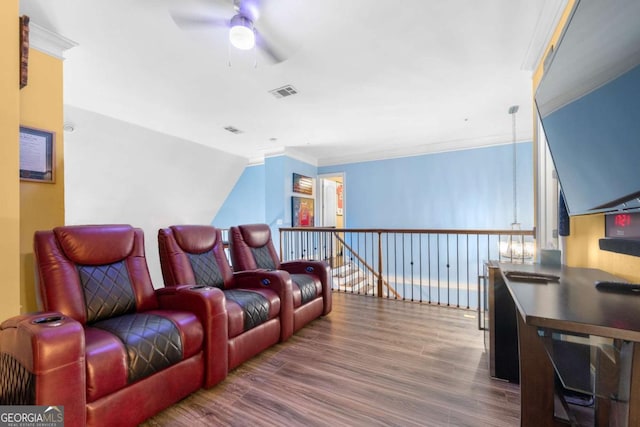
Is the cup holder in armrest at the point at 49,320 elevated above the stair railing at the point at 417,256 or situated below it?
above

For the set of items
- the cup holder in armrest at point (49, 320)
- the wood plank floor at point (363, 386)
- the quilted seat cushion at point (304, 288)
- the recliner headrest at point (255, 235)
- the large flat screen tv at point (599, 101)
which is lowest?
the wood plank floor at point (363, 386)

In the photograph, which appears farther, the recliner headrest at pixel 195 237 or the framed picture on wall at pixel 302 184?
the framed picture on wall at pixel 302 184

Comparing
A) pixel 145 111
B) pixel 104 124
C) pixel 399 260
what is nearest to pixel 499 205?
pixel 399 260

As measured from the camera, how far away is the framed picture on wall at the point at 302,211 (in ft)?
18.5

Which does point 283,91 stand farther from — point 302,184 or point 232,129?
point 302,184

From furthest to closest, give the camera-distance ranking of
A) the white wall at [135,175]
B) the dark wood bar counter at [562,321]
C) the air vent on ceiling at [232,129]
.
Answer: the air vent on ceiling at [232,129] → the white wall at [135,175] → the dark wood bar counter at [562,321]

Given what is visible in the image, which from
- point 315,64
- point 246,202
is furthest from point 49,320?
point 246,202

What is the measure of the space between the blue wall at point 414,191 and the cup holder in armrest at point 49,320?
422 centimetres

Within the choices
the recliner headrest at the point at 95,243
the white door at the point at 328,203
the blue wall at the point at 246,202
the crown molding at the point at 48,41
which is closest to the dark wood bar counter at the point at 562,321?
the recliner headrest at the point at 95,243

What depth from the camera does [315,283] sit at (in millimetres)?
2965

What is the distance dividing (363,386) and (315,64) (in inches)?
106

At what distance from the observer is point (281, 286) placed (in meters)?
2.46

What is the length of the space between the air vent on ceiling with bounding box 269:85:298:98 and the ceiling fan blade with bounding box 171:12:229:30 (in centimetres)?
103

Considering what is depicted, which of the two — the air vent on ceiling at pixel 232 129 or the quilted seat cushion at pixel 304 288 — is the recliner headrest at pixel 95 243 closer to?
the quilted seat cushion at pixel 304 288
